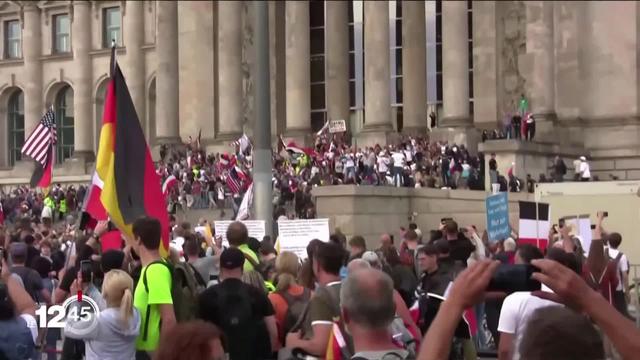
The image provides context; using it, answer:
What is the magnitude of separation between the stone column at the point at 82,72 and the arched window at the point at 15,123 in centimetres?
577

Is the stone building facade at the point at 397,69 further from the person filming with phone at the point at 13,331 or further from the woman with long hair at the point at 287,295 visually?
the person filming with phone at the point at 13,331

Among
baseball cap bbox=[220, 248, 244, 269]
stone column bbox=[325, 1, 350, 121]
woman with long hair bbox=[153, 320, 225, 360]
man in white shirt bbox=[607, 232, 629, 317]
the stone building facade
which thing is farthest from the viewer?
stone column bbox=[325, 1, 350, 121]

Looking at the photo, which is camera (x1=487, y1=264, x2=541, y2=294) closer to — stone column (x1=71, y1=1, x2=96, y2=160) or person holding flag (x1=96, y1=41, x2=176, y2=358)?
person holding flag (x1=96, y1=41, x2=176, y2=358)

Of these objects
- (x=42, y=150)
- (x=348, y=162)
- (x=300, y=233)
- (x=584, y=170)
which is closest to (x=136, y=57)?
(x=348, y=162)

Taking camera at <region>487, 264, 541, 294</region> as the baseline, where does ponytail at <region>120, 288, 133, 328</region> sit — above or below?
below

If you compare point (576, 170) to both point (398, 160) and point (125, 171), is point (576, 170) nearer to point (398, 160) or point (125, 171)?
point (398, 160)

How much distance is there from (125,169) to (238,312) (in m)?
3.78

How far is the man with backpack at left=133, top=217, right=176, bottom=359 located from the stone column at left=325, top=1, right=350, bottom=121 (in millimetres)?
41422

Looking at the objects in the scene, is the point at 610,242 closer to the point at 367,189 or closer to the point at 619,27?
the point at 367,189

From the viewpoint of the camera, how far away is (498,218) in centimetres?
1892

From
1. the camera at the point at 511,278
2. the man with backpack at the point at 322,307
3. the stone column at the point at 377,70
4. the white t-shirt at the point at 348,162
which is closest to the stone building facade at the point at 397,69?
the stone column at the point at 377,70

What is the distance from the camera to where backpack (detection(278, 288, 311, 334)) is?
357 inches

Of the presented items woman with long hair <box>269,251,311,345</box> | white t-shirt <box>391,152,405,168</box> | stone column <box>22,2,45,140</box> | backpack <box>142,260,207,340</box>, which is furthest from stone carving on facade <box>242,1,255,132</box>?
backpack <box>142,260,207,340</box>

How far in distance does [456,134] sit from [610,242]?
1114 inches
